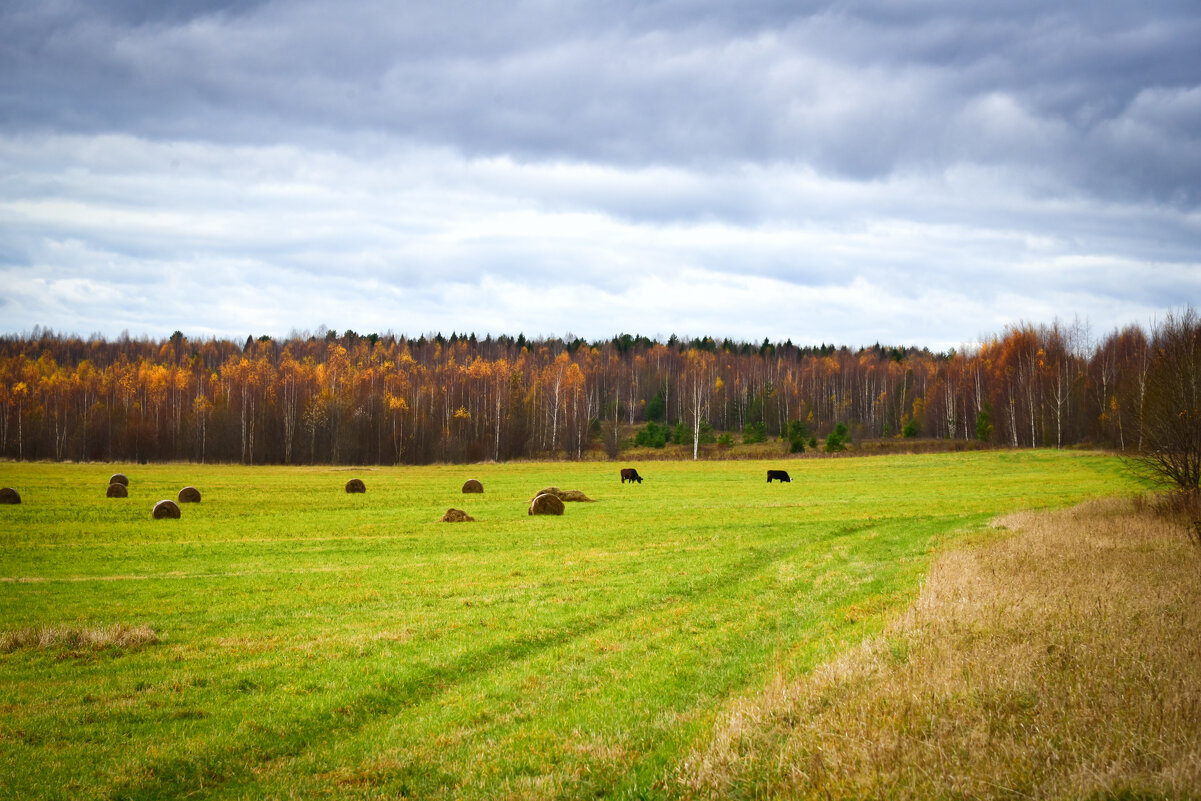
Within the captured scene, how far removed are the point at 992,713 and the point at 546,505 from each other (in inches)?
1287

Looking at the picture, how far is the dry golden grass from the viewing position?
6.31 meters

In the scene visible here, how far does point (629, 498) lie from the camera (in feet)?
161

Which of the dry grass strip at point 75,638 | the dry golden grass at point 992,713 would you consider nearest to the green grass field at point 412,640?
the dry grass strip at point 75,638

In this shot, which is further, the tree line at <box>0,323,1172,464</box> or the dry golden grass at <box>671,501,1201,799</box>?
the tree line at <box>0,323,1172,464</box>

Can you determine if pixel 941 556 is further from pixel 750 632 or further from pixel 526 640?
pixel 526 640

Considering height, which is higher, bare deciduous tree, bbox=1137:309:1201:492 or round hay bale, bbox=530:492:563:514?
bare deciduous tree, bbox=1137:309:1201:492

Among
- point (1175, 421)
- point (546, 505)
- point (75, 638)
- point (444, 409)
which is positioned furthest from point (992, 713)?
point (444, 409)

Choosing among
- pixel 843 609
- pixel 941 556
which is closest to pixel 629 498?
pixel 941 556

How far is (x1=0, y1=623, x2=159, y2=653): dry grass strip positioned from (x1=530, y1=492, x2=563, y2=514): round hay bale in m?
25.2

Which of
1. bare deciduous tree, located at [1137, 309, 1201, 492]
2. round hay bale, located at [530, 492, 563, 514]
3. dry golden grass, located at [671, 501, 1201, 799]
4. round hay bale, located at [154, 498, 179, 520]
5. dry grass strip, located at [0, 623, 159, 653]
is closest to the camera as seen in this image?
dry golden grass, located at [671, 501, 1201, 799]

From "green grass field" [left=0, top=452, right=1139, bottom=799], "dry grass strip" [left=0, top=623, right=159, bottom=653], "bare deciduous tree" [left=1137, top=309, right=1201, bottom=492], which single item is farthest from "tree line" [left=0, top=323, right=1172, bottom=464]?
"dry grass strip" [left=0, top=623, right=159, bottom=653]

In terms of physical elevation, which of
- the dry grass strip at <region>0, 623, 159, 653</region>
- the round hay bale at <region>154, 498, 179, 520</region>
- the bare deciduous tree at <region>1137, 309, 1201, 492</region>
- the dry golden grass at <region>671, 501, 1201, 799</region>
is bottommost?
the round hay bale at <region>154, 498, 179, 520</region>

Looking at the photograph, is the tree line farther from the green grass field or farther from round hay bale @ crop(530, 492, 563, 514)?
the green grass field

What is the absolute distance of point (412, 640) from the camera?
1466 centimetres
